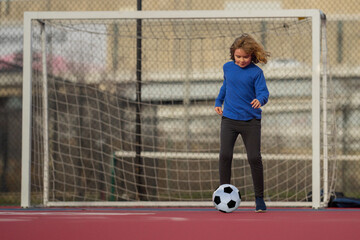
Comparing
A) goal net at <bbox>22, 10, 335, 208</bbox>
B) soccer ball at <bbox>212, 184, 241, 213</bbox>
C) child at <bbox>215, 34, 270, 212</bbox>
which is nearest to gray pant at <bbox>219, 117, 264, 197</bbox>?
child at <bbox>215, 34, 270, 212</bbox>

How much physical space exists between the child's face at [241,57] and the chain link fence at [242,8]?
9.11 ft

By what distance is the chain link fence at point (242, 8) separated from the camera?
20.9 ft

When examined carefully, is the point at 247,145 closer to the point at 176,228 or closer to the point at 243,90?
the point at 243,90

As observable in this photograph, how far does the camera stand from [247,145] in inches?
146

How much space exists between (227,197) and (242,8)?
3.27 meters

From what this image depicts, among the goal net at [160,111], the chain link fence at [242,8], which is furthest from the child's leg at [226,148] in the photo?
the chain link fence at [242,8]

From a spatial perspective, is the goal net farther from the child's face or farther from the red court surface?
the red court surface

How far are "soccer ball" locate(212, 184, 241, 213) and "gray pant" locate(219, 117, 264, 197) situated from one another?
0.14 metres

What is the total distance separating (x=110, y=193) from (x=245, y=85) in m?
2.56

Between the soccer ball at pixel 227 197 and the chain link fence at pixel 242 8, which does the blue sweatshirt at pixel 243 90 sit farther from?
the chain link fence at pixel 242 8

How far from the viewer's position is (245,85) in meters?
3.67

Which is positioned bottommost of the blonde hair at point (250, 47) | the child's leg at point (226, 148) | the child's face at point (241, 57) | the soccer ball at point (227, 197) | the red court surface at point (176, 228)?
the red court surface at point (176, 228)

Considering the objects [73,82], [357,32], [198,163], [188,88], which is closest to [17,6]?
[73,82]

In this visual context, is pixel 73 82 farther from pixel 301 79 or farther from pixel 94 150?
pixel 301 79
